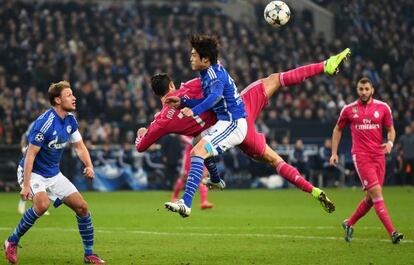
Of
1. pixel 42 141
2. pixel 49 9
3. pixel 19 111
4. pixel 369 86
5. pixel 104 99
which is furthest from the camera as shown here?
pixel 49 9

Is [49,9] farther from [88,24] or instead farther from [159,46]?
[159,46]

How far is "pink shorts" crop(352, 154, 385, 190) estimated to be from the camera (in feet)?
47.3

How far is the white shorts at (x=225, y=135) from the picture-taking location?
12.4m

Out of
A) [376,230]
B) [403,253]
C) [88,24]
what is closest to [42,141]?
[403,253]

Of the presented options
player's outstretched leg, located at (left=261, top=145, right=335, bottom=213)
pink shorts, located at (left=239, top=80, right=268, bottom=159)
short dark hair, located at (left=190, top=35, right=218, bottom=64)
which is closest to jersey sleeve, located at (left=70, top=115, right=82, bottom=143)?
short dark hair, located at (left=190, top=35, right=218, bottom=64)

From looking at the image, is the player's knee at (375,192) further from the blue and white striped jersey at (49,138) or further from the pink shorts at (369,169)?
→ the blue and white striped jersey at (49,138)

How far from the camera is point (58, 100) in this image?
38.5ft

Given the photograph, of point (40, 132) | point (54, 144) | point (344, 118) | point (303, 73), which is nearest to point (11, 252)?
point (54, 144)

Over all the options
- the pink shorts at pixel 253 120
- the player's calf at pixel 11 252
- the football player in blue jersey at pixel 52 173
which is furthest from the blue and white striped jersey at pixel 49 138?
the pink shorts at pixel 253 120

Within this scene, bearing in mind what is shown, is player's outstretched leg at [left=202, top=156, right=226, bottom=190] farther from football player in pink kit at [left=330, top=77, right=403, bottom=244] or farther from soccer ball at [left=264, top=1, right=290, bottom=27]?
football player in pink kit at [left=330, top=77, right=403, bottom=244]

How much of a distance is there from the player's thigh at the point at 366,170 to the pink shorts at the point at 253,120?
2295 millimetres

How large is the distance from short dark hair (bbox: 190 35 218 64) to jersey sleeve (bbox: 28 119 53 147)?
2.25 metres

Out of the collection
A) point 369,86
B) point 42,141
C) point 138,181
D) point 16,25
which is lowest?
point 138,181

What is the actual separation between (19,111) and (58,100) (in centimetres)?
1767
